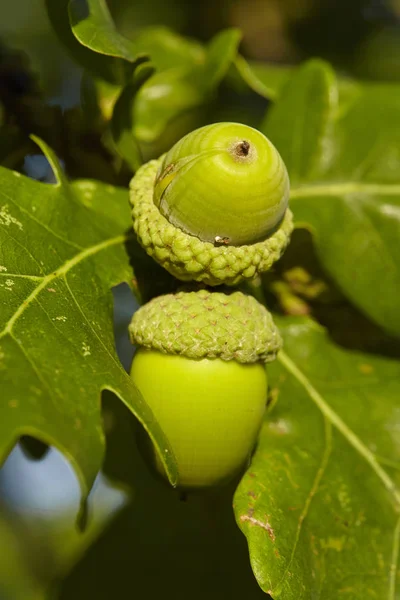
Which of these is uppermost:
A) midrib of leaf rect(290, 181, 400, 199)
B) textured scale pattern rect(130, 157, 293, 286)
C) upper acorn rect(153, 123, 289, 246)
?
Answer: upper acorn rect(153, 123, 289, 246)

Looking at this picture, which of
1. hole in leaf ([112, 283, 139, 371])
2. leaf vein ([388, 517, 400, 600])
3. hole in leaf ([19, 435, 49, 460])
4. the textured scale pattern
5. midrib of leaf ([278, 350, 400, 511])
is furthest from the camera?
hole in leaf ([112, 283, 139, 371])

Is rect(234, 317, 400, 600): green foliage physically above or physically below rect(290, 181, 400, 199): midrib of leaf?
below

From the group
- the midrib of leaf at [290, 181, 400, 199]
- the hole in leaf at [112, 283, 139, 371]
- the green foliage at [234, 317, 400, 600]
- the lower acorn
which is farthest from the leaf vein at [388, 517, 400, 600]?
the hole in leaf at [112, 283, 139, 371]

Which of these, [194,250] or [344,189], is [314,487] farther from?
[344,189]

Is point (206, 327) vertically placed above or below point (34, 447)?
above

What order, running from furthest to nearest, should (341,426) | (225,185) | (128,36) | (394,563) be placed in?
1. (128,36)
2. (341,426)
3. (394,563)
4. (225,185)

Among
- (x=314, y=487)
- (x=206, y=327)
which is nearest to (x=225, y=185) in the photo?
(x=206, y=327)

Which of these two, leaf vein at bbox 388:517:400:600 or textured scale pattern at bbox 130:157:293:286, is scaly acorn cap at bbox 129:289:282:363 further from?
leaf vein at bbox 388:517:400:600
